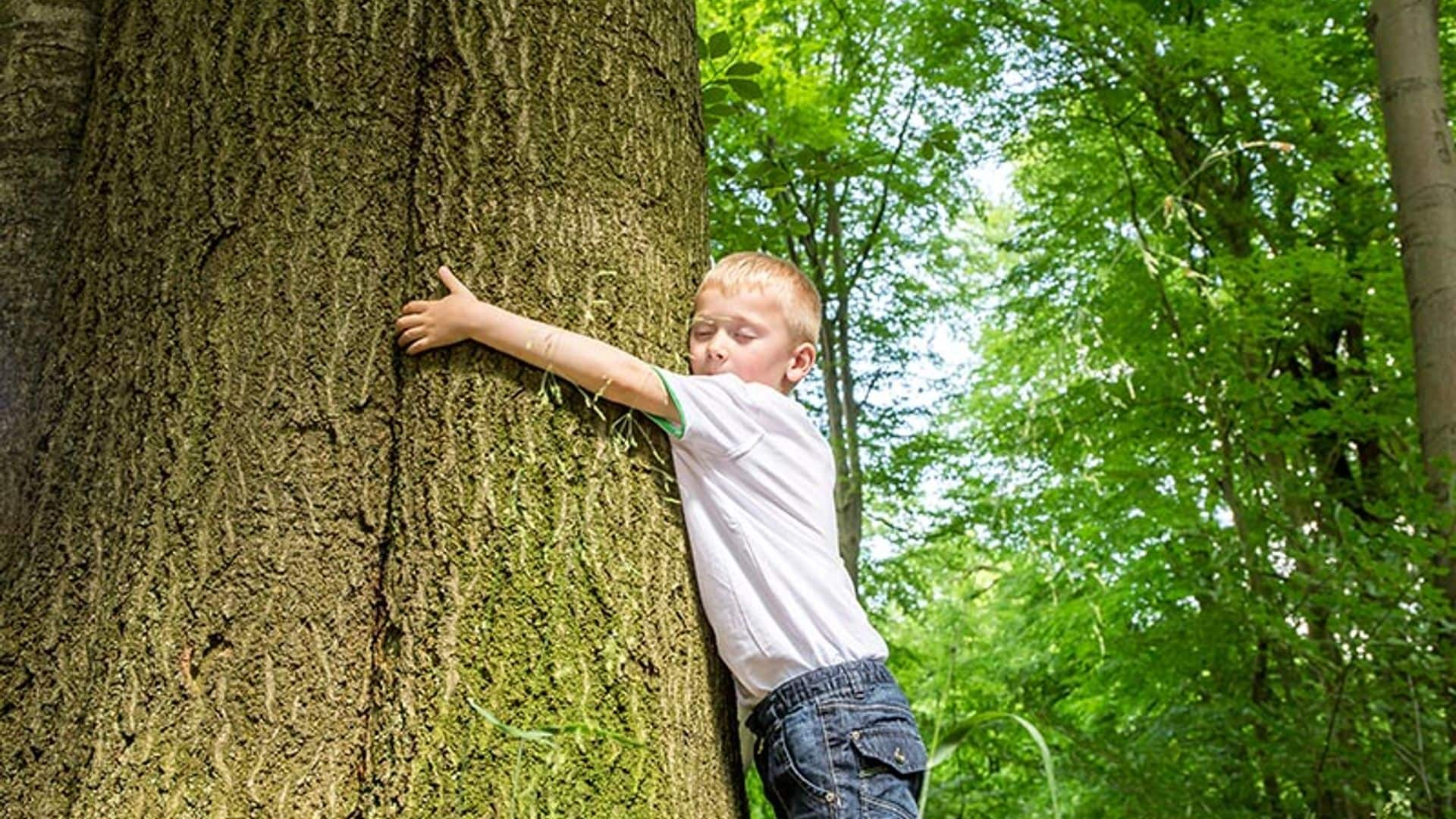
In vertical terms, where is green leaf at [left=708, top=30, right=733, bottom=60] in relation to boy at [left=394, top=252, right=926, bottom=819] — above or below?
above

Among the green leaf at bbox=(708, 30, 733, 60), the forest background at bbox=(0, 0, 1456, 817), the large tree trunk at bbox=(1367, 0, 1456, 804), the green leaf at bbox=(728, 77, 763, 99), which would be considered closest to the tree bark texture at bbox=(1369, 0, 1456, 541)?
the large tree trunk at bbox=(1367, 0, 1456, 804)

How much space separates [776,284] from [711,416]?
43 centimetres

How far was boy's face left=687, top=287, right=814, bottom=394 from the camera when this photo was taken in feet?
7.64

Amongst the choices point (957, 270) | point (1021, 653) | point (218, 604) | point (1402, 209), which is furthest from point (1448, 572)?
point (957, 270)

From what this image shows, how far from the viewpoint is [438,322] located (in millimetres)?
1943

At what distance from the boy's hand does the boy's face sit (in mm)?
483

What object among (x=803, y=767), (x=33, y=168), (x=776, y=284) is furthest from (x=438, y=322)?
(x=33, y=168)

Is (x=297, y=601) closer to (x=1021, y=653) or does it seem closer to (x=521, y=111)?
(x=521, y=111)

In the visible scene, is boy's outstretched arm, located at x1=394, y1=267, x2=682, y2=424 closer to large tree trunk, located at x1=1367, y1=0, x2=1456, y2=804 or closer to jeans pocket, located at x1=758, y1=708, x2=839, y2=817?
jeans pocket, located at x1=758, y1=708, x2=839, y2=817

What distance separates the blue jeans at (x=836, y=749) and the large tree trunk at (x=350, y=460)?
4.0 inches

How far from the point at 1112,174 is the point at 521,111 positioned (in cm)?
1020

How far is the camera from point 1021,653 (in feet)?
43.7

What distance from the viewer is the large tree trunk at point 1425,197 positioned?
5141 mm

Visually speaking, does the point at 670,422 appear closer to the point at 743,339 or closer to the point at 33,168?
the point at 743,339
